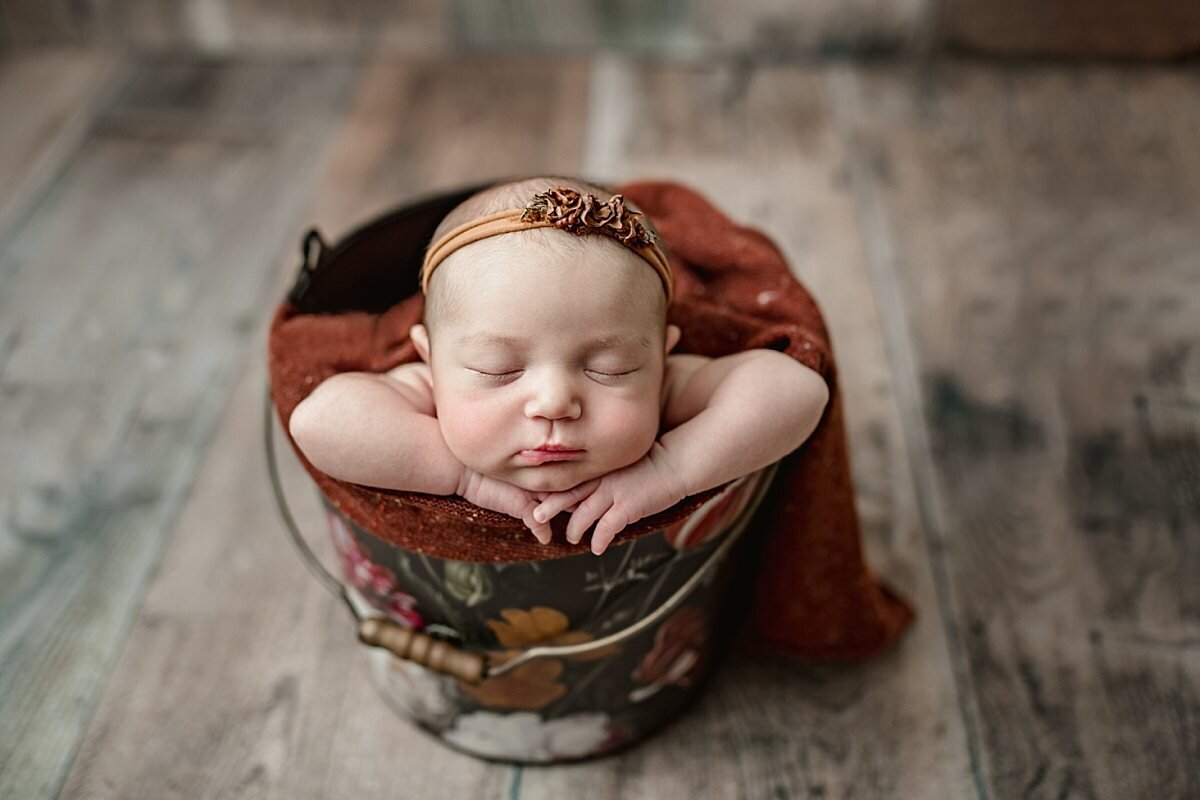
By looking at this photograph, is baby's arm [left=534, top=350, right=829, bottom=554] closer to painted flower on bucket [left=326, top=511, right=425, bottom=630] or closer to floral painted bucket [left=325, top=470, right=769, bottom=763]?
floral painted bucket [left=325, top=470, right=769, bottom=763]

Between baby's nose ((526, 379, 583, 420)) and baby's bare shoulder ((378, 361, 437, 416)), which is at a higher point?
baby's nose ((526, 379, 583, 420))

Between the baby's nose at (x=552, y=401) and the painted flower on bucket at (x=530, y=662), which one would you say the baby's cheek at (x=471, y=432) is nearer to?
the baby's nose at (x=552, y=401)

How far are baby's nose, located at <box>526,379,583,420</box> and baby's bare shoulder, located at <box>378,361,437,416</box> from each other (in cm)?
15

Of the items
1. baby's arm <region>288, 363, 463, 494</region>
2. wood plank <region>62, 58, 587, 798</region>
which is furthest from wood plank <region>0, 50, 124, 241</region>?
baby's arm <region>288, 363, 463, 494</region>

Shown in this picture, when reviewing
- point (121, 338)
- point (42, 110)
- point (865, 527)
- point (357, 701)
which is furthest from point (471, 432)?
point (42, 110)

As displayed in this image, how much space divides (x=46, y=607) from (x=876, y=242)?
3.93ft

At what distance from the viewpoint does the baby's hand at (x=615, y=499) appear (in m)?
0.82

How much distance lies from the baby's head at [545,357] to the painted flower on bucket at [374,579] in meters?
0.15

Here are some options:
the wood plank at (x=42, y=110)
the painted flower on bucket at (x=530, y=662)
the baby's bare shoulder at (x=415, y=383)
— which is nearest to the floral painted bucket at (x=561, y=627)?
the painted flower on bucket at (x=530, y=662)

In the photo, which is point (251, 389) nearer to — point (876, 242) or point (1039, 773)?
point (876, 242)

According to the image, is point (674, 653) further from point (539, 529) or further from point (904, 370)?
point (904, 370)

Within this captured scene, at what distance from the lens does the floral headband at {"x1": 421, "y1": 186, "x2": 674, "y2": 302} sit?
0.82 m

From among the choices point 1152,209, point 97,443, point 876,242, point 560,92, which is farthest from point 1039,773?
point 560,92

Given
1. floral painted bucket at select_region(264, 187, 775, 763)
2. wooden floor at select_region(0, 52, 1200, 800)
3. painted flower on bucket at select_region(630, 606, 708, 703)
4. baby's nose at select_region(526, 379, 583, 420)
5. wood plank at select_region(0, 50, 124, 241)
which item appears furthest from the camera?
wood plank at select_region(0, 50, 124, 241)
